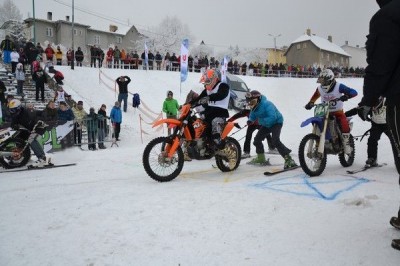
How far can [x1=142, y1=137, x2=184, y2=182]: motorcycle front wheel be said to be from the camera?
18.8 ft

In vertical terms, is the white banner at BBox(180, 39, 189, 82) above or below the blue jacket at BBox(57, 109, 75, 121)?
above

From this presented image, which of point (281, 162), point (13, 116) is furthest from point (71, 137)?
point (281, 162)

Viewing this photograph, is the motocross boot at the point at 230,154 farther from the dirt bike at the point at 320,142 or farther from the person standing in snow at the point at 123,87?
the person standing in snow at the point at 123,87

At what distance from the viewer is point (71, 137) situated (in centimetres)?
1159

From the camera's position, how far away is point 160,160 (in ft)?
19.4

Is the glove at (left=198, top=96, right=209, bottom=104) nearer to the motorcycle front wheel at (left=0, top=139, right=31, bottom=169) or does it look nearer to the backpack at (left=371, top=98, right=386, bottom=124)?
the backpack at (left=371, top=98, right=386, bottom=124)

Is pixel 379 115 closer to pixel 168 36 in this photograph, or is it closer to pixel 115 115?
pixel 115 115

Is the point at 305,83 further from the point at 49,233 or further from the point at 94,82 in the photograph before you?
the point at 49,233

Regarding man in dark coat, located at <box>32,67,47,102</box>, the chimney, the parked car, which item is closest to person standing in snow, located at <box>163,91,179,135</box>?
man in dark coat, located at <box>32,67,47,102</box>

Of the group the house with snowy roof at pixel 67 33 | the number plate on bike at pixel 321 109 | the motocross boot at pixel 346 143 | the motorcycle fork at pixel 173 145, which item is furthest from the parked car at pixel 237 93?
the house with snowy roof at pixel 67 33

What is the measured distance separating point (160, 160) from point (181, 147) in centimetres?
49

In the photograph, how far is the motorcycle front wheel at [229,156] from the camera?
6.80 metres

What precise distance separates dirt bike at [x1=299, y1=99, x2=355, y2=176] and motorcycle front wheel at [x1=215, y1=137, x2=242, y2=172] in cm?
139

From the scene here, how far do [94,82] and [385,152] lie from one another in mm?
16530
